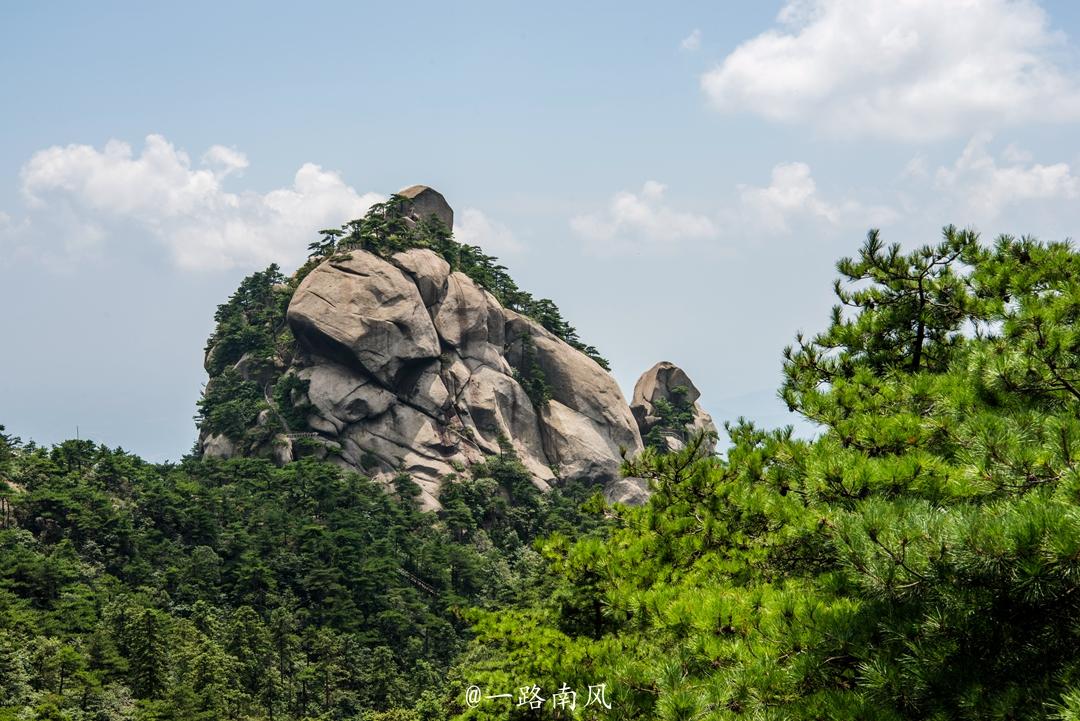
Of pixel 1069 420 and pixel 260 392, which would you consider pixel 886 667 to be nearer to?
pixel 1069 420

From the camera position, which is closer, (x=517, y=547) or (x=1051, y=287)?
(x=1051, y=287)

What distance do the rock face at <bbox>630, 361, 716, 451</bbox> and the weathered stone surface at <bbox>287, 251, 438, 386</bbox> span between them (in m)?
19.9

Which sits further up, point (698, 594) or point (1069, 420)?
point (1069, 420)

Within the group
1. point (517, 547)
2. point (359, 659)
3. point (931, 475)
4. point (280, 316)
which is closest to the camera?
point (931, 475)

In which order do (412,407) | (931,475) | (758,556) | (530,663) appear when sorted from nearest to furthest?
(931,475) → (758,556) → (530,663) → (412,407)

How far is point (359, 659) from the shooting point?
1265 inches

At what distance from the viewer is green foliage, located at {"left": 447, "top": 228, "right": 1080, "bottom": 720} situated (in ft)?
11.7

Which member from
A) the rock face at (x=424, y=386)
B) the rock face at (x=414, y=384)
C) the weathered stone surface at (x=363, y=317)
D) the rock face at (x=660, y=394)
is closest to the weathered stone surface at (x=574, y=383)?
the rock face at (x=424, y=386)

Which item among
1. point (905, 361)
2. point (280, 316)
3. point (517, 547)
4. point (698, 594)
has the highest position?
point (280, 316)

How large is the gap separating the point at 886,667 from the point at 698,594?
2214 mm

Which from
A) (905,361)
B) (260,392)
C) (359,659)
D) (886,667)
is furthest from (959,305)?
(260,392)

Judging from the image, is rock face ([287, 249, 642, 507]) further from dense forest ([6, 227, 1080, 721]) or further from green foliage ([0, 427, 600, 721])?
dense forest ([6, 227, 1080, 721])

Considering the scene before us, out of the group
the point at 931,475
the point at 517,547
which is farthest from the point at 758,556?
the point at 517,547

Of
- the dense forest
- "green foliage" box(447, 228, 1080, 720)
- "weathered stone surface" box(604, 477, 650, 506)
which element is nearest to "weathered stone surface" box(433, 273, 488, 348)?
"weathered stone surface" box(604, 477, 650, 506)
